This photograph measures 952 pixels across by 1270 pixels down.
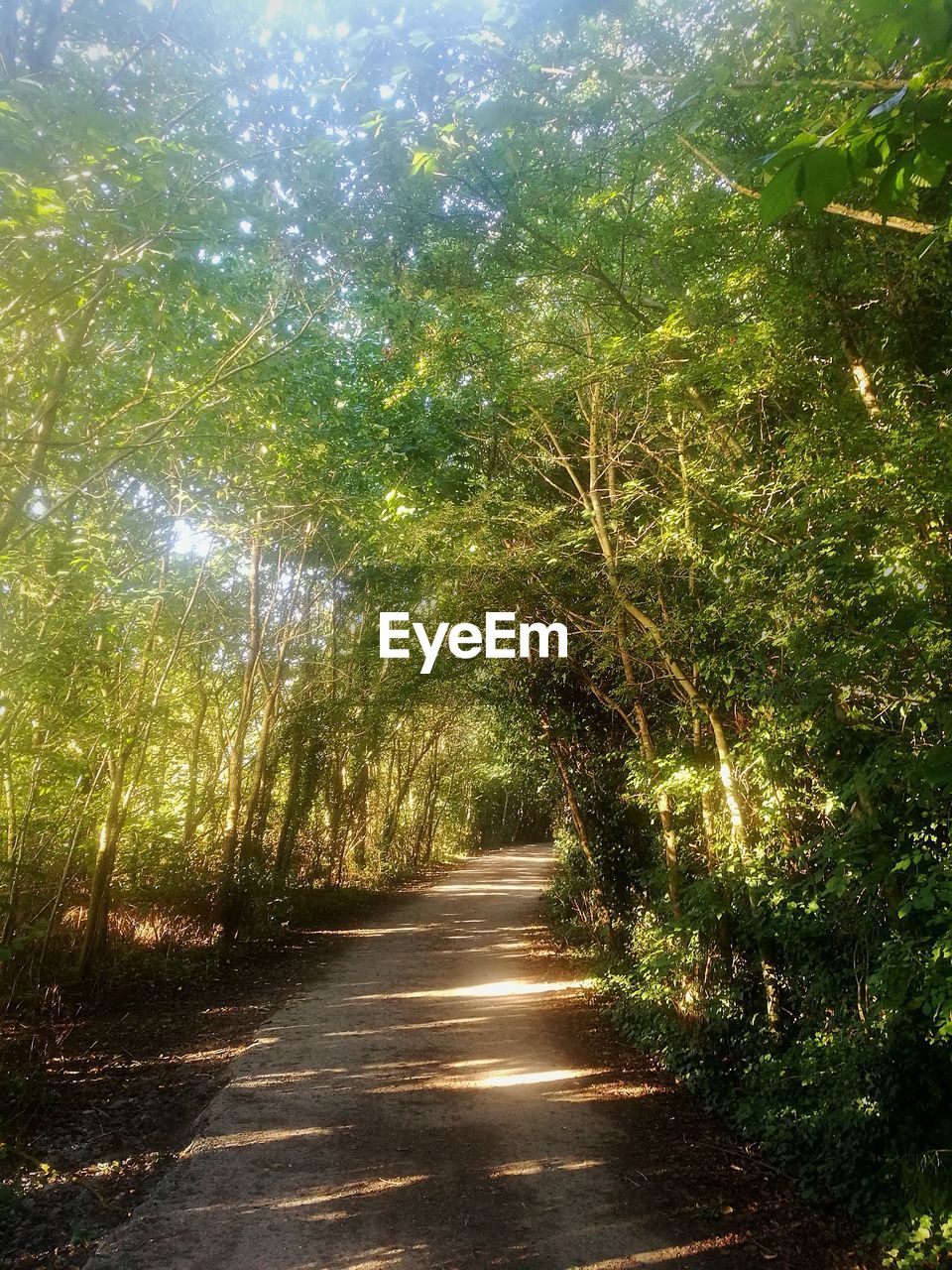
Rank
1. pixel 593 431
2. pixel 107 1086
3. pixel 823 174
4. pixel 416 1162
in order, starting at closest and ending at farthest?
pixel 823 174 < pixel 416 1162 < pixel 107 1086 < pixel 593 431

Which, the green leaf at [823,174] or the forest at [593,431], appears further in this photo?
the forest at [593,431]

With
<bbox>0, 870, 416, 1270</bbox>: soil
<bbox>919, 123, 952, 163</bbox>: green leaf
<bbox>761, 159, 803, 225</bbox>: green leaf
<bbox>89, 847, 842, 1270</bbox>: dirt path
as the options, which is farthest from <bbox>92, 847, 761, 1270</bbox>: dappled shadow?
<bbox>919, 123, 952, 163</bbox>: green leaf

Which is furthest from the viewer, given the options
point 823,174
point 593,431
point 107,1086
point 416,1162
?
point 593,431

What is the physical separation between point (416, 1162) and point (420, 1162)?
2 centimetres

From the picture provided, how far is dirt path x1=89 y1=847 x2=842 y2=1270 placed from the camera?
316 cm

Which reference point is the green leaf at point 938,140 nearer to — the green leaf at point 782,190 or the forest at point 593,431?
the forest at point 593,431

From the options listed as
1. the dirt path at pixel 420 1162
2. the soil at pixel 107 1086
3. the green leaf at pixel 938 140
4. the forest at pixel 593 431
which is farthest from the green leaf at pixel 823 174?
the soil at pixel 107 1086

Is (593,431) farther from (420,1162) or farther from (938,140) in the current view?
(420,1162)

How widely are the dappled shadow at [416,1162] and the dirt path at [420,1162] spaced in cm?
1

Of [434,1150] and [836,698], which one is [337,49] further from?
[434,1150]

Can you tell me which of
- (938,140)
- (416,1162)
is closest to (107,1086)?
(416,1162)

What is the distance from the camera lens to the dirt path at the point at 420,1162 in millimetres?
3164

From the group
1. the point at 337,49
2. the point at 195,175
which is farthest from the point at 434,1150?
the point at 337,49

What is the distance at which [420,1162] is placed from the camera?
3934 mm
